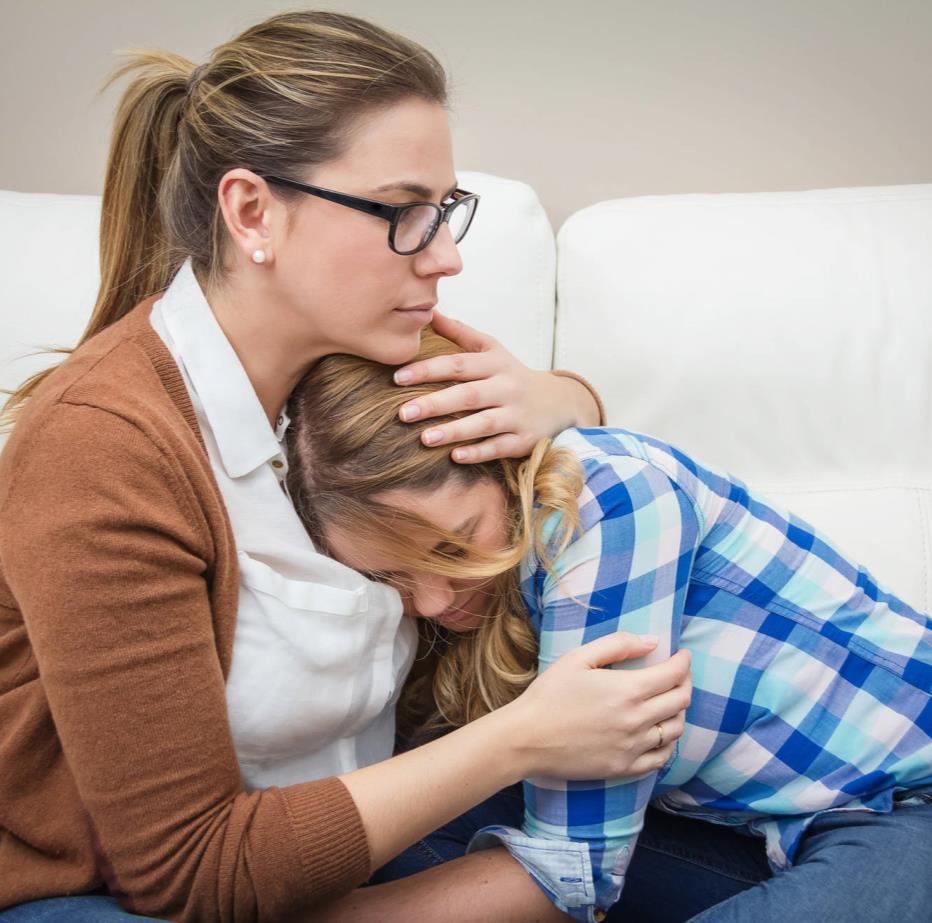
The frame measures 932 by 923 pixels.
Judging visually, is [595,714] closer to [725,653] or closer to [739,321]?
[725,653]

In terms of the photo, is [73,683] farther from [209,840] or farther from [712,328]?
[712,328]

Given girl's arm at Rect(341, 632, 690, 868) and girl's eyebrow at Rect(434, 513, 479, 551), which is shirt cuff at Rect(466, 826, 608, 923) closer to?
girl's arm at Rect(341, 632, 690, 868)

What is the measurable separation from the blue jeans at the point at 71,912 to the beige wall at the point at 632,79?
4.52 feet

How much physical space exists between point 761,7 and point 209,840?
61.8 inches

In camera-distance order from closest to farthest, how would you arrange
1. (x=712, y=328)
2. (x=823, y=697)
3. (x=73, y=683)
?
(x=73, y=683) → (x=823, y=697) → (x=712, y=328)

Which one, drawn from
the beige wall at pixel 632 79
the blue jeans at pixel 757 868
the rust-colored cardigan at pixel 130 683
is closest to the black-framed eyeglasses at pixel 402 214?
the rust-colored cardigan at pixel 130 683

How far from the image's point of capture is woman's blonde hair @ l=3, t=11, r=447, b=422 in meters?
1.04

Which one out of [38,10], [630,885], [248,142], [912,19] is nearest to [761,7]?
[912,19]

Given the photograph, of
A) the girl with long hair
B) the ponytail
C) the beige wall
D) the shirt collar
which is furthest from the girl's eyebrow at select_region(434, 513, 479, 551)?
the beige wall

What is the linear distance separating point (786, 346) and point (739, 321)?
0.26 feet

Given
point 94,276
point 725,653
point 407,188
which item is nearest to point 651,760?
point 725,653

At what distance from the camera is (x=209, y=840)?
3.18 feet

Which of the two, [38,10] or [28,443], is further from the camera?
[38,10]

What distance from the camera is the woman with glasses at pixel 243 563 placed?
3.10 feet
